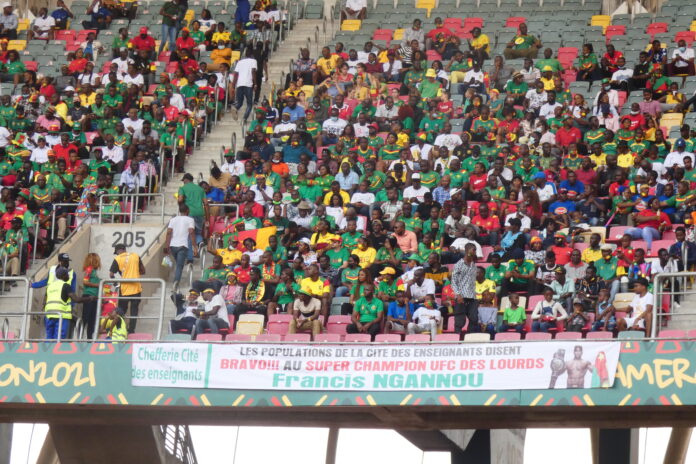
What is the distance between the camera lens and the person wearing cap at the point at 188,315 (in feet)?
65.6

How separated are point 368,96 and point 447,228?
577 centimetres

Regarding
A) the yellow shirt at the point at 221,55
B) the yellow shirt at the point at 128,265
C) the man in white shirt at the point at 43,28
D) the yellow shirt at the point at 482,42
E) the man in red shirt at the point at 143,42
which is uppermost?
the man in white shirt at the point at 43,28

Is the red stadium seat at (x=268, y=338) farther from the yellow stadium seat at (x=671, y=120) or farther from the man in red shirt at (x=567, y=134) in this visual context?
the yellow stadium seat at (x=671, y=120)

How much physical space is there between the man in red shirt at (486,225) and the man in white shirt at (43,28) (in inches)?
530

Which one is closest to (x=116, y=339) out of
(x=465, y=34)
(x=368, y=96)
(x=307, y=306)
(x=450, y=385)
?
(x=307, y=306)

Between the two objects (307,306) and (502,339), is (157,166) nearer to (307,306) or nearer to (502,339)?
(307,306)

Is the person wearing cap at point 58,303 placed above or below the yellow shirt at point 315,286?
below

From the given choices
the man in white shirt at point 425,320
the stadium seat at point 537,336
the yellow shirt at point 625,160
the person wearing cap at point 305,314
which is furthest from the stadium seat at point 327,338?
the yellow shirt at point 625,160

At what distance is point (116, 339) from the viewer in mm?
19141

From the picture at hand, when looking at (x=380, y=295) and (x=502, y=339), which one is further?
(x=380, y=295)

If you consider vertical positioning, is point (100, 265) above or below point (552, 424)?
above

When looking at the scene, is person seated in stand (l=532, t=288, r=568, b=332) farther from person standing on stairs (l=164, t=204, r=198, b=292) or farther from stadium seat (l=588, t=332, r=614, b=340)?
person standing on stairs (l=164, t=204, r=198, b=292)

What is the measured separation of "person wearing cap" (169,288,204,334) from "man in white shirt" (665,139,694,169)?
25.2 ft

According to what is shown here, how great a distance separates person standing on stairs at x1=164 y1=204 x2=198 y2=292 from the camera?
22.4 m
